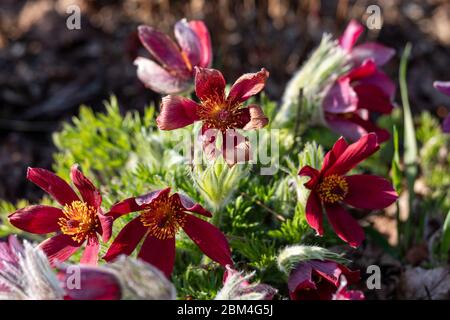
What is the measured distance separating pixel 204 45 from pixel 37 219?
626 mm

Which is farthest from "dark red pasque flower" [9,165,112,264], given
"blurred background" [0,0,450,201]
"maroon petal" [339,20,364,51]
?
"blurred background" [0,0,450,201]

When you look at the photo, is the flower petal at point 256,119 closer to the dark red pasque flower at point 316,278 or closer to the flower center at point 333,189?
the flower center at point 333,189

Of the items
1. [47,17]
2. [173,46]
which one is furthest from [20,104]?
[173,46]

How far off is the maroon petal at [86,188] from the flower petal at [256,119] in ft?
1.19

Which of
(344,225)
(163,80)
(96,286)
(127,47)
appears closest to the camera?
(96,286)

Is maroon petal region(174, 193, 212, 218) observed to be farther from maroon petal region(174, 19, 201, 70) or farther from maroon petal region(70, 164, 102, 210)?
maroon petal region(174, 19, 201, 70)

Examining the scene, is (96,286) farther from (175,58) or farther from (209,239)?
(175,58)

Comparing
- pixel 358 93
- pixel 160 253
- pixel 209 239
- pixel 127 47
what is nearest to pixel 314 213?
pixel 209 239

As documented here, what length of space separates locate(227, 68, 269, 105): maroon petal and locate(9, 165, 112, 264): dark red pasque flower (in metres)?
0.37

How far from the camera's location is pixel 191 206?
4.38 feet

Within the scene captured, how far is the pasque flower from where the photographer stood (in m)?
1.40

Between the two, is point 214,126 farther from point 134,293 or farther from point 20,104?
point 20,104

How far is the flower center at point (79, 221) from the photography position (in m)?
1.42

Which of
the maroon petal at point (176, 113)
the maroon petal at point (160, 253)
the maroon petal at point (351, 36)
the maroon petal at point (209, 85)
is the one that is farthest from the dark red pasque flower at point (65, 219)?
the maroon petal at point (351, 36)
